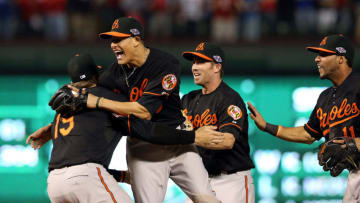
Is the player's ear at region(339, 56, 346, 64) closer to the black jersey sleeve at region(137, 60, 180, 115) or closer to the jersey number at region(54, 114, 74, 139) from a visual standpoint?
the black jersey sleeve at region(137, 60, 180, 115)

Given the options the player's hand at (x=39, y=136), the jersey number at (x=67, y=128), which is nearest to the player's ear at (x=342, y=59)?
the jersey number at (x=67, y=128)

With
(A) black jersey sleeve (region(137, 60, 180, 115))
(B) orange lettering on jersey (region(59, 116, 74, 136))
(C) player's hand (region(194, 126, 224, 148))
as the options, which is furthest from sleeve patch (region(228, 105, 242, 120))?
(B) orange lettering on jersey (region(59, 116, 74, 136))

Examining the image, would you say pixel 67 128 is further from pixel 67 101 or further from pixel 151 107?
pixel 151 107

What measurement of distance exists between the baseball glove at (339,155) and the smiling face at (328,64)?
0.56 metres

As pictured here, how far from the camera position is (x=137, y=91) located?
206 inches

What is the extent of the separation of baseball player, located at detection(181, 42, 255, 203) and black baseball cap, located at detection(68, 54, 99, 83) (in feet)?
3.04

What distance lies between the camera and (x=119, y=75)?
527 centimetres

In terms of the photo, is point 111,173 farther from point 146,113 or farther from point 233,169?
point 233,169

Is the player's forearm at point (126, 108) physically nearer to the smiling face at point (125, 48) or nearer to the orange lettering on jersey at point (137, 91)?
the orange lettering on jersey at point (137, 91)

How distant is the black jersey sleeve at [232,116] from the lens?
543 cm

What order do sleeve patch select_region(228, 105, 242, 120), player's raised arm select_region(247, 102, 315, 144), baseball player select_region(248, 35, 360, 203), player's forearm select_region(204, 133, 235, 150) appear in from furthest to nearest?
1. player's raised arm select_region(247, 102, 315, 144)
2. sleeve patch select_region(228, 105, 242, 120)
3. baseball player select_region(248, 35, 360, 203)
4. player's forearm select_region(204, 133, 235, 150)

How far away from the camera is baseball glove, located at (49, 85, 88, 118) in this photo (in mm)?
4797

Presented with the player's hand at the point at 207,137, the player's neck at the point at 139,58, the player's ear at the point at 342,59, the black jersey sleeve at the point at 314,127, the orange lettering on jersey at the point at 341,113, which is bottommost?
the black jersey sleeve at the point at 314,127

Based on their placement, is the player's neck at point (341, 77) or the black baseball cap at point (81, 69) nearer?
the black baseball cap at point (81, 69)
